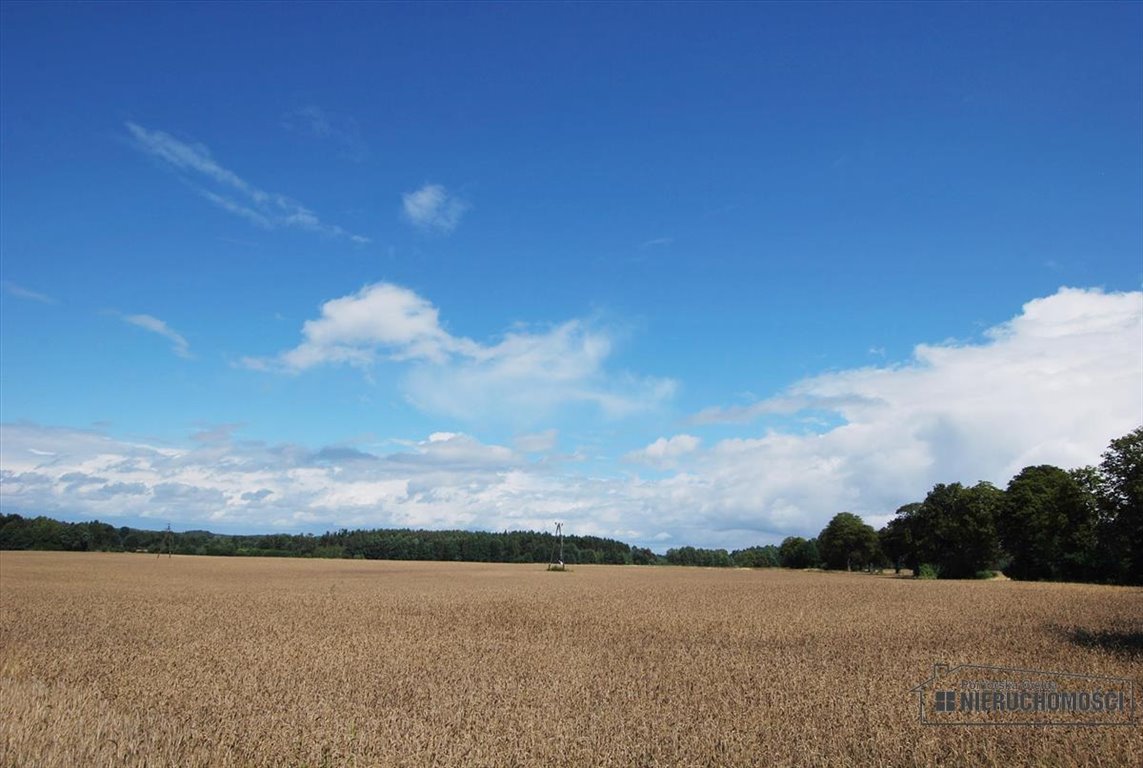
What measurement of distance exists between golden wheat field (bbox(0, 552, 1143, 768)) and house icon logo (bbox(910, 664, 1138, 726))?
506mm

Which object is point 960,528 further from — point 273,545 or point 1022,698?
point 273,545

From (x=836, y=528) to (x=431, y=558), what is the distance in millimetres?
96927

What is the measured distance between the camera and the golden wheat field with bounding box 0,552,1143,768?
9.78 m

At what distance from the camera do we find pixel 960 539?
77938 millimetres

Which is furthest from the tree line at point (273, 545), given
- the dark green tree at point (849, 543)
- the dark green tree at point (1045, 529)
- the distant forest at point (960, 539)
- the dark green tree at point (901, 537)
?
the dark green tree at point (1045, 529)

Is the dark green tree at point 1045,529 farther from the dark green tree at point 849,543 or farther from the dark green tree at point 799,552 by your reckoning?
the dark green tree at point 799,552

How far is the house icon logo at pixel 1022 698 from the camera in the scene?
37.9 feet

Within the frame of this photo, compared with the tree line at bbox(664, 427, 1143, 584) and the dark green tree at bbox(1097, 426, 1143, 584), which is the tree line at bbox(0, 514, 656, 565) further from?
the dark green tree at bbox(1097, 426, 1143, 584)

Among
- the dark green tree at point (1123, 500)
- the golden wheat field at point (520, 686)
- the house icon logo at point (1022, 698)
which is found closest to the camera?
the golden wheat field at point (520, 686)

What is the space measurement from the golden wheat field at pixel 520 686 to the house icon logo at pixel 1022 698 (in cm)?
51

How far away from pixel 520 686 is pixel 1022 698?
9.91 metres

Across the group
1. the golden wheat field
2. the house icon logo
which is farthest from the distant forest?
the house icon logo

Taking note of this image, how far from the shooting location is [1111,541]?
23.4 meters

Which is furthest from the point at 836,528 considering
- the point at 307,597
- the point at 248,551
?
the point at 248,551
